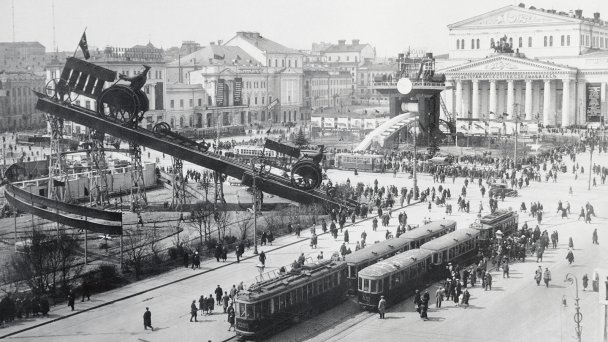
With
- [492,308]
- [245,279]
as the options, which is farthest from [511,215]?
[245,279]

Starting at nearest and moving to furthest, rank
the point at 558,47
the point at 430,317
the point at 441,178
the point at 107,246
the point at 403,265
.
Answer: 1. the point at 430,317
2. the point at 403,265
3. the point at 107,246
4. the point at 441,178
5. the point at 558,47

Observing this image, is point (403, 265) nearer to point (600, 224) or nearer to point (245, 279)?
point (245, 279)

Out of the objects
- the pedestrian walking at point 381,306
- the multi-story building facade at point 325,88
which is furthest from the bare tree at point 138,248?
the multi-story building facade at point 325,88

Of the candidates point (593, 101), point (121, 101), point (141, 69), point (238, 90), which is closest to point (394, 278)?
point (121, 101)

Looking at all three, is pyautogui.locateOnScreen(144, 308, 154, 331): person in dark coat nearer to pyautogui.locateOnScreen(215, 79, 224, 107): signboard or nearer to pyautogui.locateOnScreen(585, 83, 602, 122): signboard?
pyautogui.locateOnScreen(585, 83, 602, 122): signboard

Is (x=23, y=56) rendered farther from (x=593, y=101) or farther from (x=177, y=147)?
(x=177, y=147)
